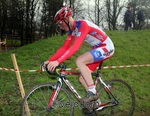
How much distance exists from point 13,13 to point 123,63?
33.0 metres

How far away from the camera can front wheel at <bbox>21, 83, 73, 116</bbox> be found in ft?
Result: 13.9

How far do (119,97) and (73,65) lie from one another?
4.48m

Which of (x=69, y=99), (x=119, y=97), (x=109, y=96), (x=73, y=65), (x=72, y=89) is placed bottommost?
(x=73, y=65)

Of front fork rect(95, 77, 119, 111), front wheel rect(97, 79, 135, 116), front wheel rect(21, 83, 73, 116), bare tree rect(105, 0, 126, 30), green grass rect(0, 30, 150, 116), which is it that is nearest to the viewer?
front wheel rect(21, 83, 73, 116)

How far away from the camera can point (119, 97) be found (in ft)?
17.8

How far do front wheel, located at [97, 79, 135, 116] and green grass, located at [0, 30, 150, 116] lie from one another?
0.82 m

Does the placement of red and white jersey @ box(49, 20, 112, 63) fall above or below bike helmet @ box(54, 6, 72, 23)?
below

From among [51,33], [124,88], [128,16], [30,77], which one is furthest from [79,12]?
[124,88]

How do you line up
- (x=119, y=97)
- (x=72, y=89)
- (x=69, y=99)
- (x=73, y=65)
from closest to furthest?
(x=69, y=99) < (x=72, y=89) < (x=119, y=97) < (x=73, y=65)

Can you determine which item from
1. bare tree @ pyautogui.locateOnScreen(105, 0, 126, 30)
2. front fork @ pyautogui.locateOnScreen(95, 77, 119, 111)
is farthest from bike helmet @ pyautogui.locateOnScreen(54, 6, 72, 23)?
bare tree @ pyautogui.locateOnScreen(105, 0, 126, 30)

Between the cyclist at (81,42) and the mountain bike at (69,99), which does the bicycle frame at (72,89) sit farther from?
the cyclist at (81,42)

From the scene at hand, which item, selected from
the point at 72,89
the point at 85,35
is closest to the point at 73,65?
the point at 72,89

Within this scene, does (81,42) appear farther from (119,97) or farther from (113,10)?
(113,10)

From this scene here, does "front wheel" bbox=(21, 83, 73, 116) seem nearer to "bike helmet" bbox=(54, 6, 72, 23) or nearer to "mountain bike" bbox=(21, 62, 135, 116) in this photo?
"mountain bike" bbox=(21, 62, 135, 116)
